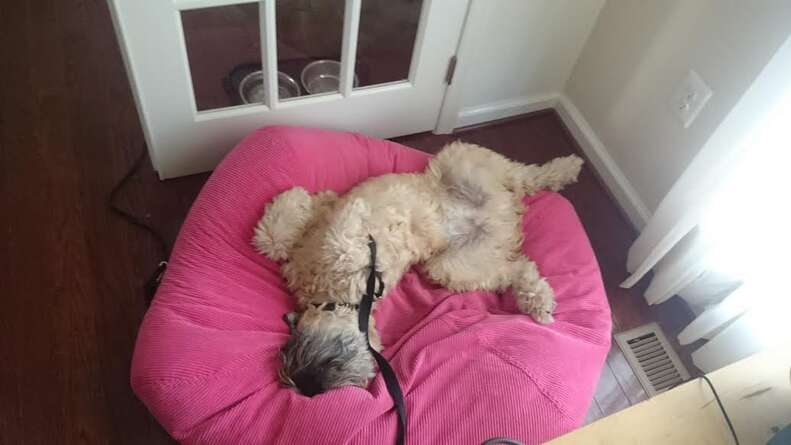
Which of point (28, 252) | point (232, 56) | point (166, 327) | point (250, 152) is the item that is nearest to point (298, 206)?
point (250, 152)

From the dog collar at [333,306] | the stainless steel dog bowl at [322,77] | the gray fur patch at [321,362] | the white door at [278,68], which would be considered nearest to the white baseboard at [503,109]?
the white door at [278,68]

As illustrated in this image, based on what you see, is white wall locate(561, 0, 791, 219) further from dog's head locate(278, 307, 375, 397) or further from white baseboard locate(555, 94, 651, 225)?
dog's head locate(278, 307, 375, 397)

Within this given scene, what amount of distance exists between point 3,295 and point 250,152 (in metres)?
0.75

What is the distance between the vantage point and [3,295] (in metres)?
1.62

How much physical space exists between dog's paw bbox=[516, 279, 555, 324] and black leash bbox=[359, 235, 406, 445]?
0.37 metres

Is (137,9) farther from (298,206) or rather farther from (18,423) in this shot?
(18,423)

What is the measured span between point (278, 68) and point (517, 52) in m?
0.75

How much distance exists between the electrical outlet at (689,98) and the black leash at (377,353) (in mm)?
959

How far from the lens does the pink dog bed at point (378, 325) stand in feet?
4.10

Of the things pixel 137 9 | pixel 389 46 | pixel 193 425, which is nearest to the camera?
pixel 193 425

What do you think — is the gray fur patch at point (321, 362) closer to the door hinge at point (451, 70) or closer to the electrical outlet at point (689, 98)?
the door hinge at point (451, 70)

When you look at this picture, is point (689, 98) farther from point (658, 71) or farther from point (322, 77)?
point (322, 77)

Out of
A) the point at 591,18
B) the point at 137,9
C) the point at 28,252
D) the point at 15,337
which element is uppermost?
the point at 137,9

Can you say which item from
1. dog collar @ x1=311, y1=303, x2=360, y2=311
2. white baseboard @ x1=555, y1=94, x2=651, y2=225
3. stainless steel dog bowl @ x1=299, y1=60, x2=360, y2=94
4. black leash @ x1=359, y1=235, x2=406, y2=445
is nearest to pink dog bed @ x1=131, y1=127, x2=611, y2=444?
black leash @ x1=359, y1=235, x2=406, y2=445
